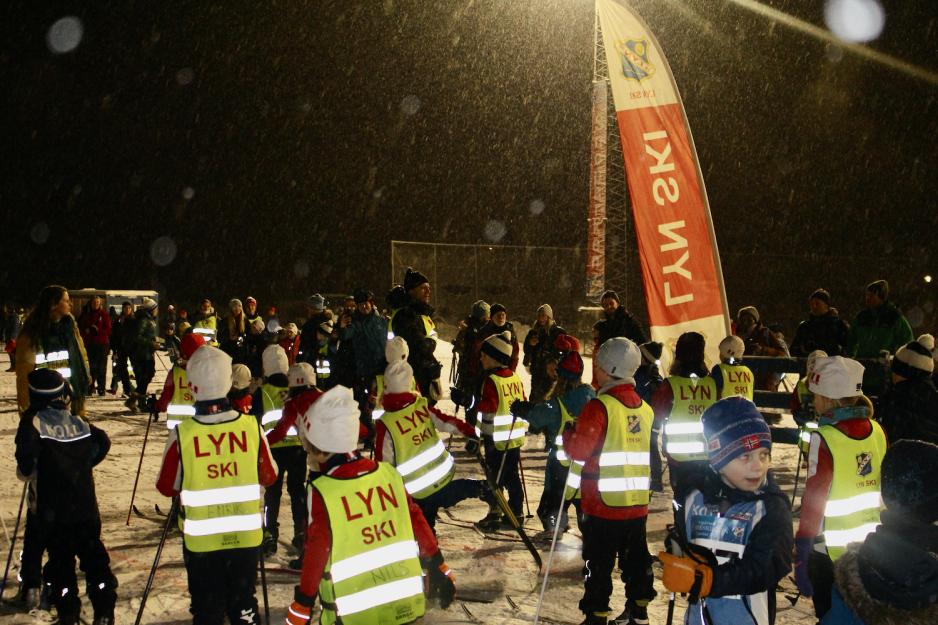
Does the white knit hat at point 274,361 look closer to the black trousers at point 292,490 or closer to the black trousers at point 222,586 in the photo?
the black trousers at point 292,490

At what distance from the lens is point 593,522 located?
4.96 metres

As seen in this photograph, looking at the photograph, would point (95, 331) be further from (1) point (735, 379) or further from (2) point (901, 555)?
(2) point (901, 555)

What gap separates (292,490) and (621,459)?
296cm

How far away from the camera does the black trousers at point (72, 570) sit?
4691mm

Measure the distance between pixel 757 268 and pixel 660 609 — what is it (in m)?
28.1

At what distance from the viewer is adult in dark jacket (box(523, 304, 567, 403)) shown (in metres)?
10.8

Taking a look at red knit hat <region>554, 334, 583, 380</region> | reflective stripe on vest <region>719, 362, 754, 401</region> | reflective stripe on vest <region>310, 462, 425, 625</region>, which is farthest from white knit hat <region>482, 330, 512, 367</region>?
reflective stripe on vest <region>310, 462, 425, 625</region>

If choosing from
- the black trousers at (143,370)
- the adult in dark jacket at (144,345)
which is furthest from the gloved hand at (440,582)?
the black trousers at (143,370)

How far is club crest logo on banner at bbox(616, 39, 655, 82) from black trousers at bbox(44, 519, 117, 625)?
24.2ft

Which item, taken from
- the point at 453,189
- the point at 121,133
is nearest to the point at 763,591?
the point at 453,189

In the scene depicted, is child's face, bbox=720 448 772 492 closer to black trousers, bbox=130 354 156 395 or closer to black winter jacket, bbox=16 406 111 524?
black winter jacket, bbox=16 406 111 524

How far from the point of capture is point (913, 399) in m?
5.46

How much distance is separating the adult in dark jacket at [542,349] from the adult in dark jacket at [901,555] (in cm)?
817

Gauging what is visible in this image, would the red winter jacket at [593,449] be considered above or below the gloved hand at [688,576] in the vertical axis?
below
